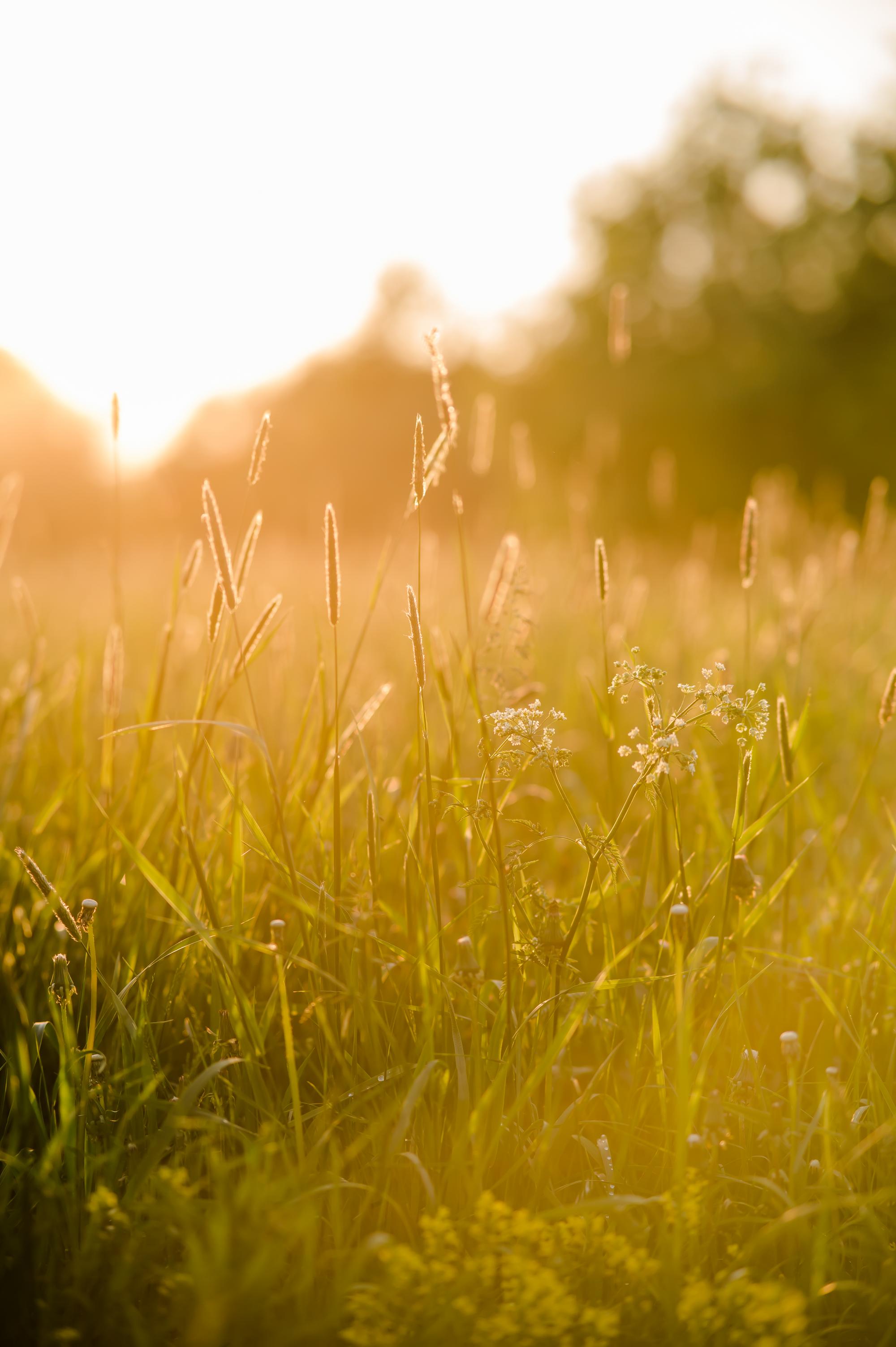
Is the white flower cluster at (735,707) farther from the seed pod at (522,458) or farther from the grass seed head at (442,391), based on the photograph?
the seed pod at (522,458)

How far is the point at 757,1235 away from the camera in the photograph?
1253 mm

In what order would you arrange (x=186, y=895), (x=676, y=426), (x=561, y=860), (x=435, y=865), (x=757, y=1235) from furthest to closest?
(x=676, y=426) < (x=561, y=860) < (x=186, y=895) < (x=435, y=865) < (x=757, y=1235)

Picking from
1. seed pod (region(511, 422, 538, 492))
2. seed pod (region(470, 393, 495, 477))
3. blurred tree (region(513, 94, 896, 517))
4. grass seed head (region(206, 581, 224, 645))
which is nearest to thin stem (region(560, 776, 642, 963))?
grass seed head (region(206, 581, 224, 645))

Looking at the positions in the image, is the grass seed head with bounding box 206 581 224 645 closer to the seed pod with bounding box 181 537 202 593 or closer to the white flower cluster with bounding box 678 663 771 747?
the seed pod with bounding box 181 537 202 593

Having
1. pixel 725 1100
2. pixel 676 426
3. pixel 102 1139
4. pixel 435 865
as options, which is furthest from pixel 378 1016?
pixel 676 426

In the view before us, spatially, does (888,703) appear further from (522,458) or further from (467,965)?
(522,458)

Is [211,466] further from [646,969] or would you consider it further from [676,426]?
[646,969]

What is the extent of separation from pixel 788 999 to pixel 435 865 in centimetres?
91

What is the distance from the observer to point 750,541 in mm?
1826

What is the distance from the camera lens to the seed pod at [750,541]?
1.80m

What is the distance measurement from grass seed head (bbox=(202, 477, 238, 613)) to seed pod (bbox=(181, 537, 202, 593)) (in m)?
0.31

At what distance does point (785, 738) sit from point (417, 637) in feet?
2.52

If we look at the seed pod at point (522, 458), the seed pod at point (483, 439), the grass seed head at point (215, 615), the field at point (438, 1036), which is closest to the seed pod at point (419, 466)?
the field at point (438, 1036)

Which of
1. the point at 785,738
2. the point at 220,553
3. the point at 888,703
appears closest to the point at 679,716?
the point at 785,738
